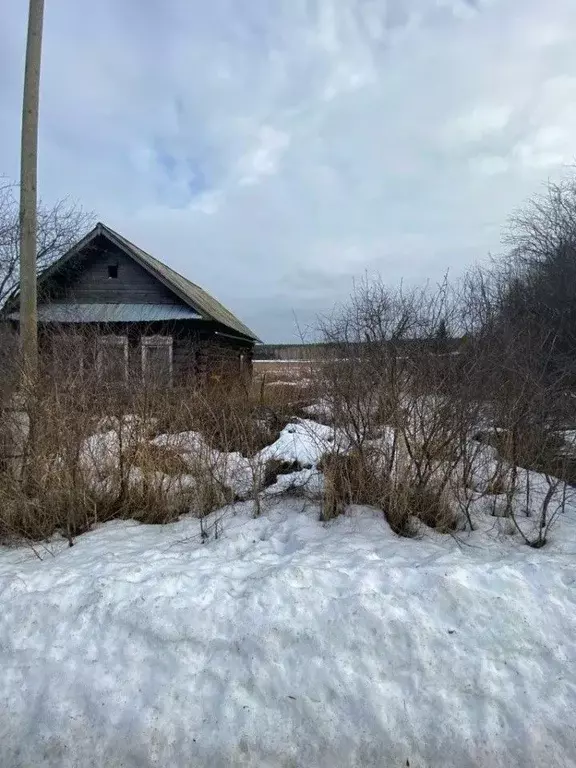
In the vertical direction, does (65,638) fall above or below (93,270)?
below

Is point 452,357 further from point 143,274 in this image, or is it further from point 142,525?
point 143,274


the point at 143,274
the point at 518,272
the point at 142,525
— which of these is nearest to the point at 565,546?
the point at 142,525

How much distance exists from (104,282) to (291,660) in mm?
14296

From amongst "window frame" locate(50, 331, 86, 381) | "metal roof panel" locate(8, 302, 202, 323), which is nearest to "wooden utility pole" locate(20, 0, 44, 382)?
"window frame" locate(50, 331, 86, 381)

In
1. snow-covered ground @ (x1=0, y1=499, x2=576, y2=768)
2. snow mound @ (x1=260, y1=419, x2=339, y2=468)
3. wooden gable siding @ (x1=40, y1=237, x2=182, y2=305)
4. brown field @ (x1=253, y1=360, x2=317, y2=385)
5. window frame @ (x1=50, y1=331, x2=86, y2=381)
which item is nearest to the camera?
snow-covered ground @ (x1=0, y1=499, x2=576, y2=768)

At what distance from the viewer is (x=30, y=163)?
17.8 feet

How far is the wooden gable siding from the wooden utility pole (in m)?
8.97

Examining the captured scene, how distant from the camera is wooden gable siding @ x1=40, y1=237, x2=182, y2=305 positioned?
14508 millimetres

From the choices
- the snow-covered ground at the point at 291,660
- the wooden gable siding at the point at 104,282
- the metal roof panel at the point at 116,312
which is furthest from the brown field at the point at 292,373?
the wooden gable siding at the point at 104,282

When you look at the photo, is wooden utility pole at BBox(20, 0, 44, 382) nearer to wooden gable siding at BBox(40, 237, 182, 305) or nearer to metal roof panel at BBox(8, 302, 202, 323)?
metal roof panel at BBox(8, 302, 202, 323)

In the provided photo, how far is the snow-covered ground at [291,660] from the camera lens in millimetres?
2221

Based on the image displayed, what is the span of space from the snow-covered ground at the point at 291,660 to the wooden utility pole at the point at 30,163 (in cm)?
319

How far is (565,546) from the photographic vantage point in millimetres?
3711

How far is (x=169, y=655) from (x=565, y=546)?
3074 millimetres
